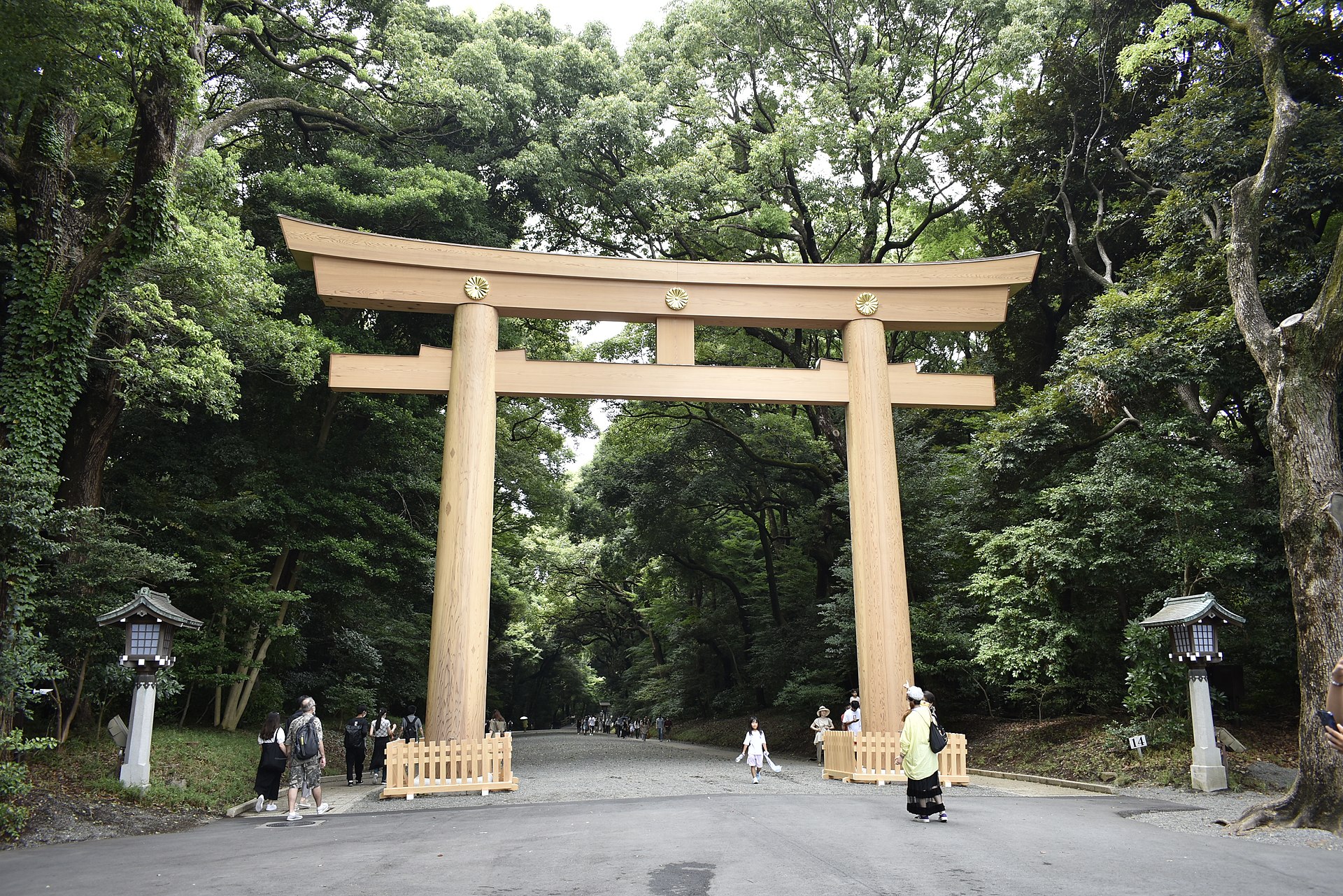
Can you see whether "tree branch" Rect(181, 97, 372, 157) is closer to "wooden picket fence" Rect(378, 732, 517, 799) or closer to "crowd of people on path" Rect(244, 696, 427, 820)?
"crowd of people on path" Rect(244, 696, 427, 820)

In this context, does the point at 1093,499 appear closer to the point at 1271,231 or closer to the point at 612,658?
the point at 1271,231

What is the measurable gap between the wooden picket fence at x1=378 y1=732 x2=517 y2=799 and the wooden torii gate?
10.7 inches

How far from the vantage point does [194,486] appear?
565 inches

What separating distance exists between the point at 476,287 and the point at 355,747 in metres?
7.67

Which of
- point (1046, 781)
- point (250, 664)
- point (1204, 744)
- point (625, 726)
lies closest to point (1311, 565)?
point (1204, 744)

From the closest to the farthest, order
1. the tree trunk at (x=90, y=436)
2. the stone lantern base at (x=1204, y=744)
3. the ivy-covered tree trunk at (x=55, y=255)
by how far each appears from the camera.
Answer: the ivy-covered tree trunk at (x=55, y=255), the stone lantern base at (x=1204, y=744), the tree trunk at (x=90, y=436)

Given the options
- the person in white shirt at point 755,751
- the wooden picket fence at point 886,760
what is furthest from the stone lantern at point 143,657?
the wooden picket fence at point 886,760

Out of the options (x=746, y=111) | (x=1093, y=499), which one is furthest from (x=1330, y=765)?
(x=746, y=111)

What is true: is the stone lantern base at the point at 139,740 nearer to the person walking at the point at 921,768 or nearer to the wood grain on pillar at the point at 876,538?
the person walking at the point at 921,768

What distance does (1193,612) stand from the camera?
1055cm

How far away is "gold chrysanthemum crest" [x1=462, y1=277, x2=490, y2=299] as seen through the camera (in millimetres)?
12391

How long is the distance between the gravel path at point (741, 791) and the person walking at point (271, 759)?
97 cm

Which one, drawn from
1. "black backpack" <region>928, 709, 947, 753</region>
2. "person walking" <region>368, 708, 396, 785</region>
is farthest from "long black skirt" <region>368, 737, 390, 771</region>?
"black backpack" <region>928, 709, 947, 753</region>

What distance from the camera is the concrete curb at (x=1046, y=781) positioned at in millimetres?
11453
